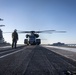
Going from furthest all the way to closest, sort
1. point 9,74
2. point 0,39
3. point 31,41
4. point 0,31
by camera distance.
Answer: point 0,31 → point 0,39 → point 31,41 → point 9,74

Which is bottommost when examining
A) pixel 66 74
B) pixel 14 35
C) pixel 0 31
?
pixel 66 74

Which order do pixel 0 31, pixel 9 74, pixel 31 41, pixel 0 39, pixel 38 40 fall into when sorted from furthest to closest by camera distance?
1. pixel 0 31
2. pixel 0 39
3. pixel 38 40
4. pixel 31 41
5. pixel 9 74

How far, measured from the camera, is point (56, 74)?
7207 millimetres

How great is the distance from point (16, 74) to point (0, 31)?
136 metres

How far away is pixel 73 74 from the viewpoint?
284 inches

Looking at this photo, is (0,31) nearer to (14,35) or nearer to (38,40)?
(38,40)

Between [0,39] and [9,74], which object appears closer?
[9,74]

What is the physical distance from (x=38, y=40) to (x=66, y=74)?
70568 mm

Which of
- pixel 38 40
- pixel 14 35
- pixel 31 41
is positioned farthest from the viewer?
pixel 38 40

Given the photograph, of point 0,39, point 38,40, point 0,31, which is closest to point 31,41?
point 38,40

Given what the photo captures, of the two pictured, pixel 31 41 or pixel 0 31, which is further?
pixel 0 31

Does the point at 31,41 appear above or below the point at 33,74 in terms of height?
above

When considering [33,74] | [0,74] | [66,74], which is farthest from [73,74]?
[0,74]

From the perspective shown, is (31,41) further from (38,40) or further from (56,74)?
(56,74)
